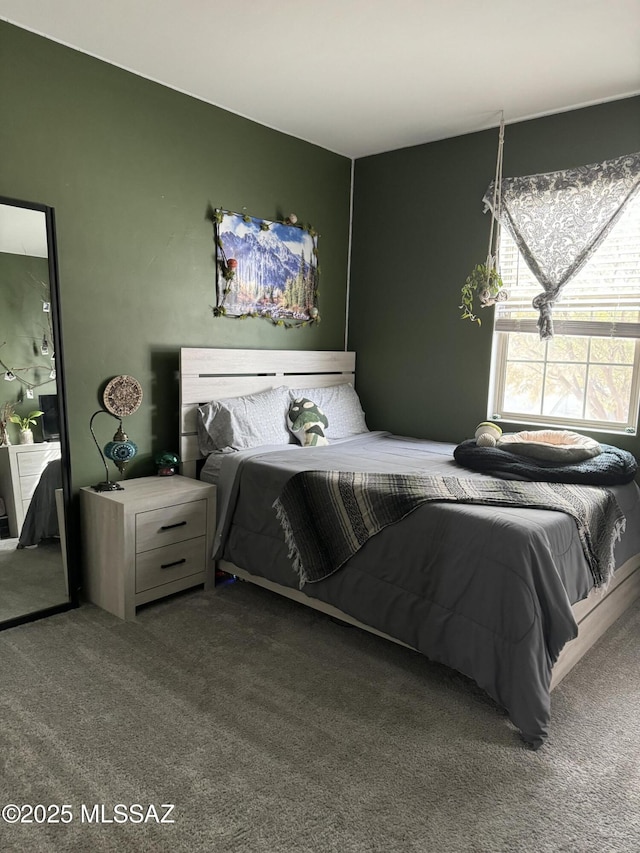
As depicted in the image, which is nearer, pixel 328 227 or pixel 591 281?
pixel 591 281

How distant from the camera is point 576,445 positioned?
3.12 m

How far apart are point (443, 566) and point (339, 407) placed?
1906 mm

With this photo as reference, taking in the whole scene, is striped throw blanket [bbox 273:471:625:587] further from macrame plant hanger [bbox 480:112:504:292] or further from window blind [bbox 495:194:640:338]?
macrame plant hanger [bbox 480:112:504:292]

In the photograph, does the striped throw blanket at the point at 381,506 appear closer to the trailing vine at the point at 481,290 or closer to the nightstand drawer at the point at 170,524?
the nightstand drawer at the point at 170,524

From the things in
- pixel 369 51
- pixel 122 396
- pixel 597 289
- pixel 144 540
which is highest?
pixel 369 51

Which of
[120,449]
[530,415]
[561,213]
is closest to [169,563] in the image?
[120,449]

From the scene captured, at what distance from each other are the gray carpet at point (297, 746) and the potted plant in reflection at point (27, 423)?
2.74 feet

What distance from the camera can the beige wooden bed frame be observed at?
102 inches

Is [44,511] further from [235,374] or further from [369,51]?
[369,51]

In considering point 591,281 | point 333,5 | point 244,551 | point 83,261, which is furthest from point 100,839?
point 591,281

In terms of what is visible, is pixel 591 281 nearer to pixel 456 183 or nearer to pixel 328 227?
pixel 456 183

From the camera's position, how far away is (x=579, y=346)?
3.59 meters

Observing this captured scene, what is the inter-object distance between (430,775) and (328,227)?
3440mm

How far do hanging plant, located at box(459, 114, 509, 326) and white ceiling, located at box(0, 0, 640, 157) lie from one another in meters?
0.36
